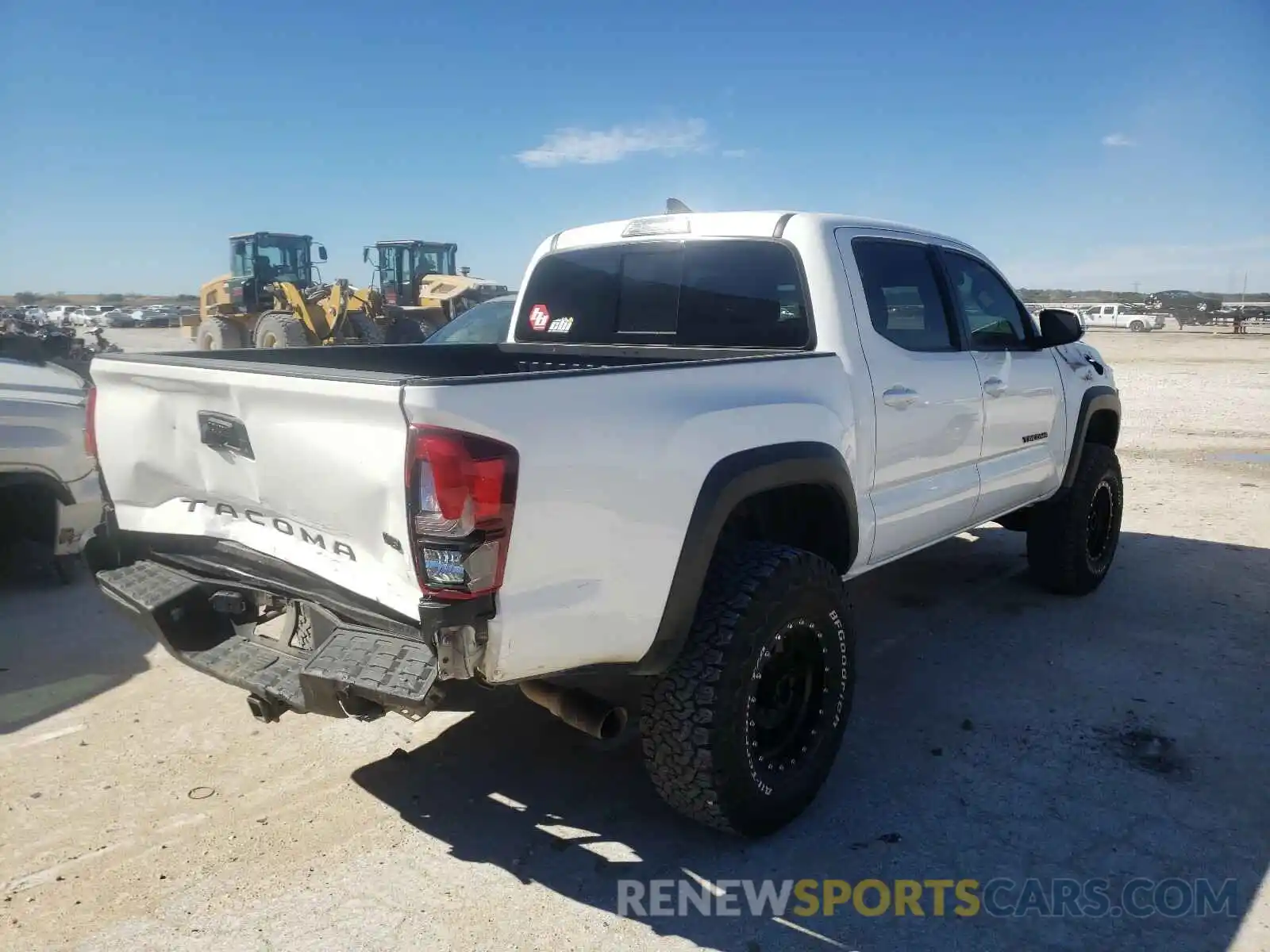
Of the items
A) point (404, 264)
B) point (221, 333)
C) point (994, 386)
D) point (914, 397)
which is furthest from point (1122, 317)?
point (914, 397)

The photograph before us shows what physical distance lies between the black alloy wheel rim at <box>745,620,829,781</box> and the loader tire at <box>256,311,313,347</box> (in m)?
14.0

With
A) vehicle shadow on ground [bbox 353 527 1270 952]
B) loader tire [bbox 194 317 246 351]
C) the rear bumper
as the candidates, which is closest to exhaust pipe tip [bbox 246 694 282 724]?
the rear bumper

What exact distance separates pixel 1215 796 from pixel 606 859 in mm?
2163

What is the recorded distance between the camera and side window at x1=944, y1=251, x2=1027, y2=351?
439cm

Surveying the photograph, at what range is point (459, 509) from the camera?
2.21 meters

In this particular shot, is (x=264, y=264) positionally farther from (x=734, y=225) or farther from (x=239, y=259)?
(x=734, y=225)

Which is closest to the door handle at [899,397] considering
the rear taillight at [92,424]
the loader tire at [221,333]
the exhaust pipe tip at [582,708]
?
the exhaust pipe tip at [582,708]

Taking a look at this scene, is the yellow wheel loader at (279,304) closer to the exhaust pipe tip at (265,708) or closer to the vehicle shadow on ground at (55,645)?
the vehicle shadow on ground at (55,645)

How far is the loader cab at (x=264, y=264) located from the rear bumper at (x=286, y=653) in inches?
696

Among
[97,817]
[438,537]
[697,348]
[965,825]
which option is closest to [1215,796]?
[965,825]

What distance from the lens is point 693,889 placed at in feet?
9.19

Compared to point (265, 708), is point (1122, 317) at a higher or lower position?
higher

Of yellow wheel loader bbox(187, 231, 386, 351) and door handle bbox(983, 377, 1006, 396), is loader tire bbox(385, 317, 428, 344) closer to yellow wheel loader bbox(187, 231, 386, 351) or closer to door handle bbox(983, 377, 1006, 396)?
yellow wheel loader bbox(187, 231, 386, 351)

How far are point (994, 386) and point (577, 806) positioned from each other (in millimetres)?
2683
